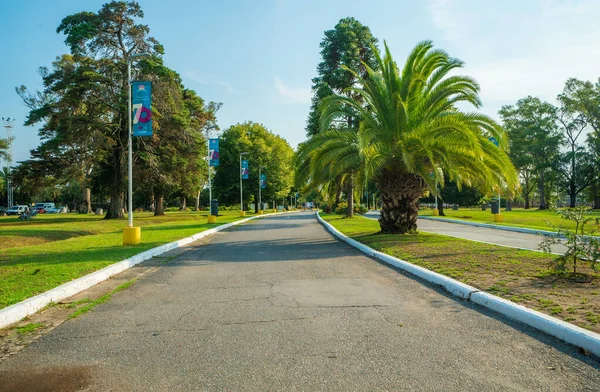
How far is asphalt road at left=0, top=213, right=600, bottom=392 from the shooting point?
3836 mm

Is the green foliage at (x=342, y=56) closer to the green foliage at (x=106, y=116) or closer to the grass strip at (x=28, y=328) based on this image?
the green foliage at (x=106, y=116)

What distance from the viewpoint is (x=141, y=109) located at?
1667cm

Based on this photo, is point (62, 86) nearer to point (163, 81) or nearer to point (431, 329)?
point (163, 81)

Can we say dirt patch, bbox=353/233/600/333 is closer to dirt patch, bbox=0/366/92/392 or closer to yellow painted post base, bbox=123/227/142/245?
dirt patch, bbox=0/366/92/392

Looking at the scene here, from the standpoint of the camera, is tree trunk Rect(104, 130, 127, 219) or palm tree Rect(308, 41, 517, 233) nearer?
palm tree Rect(308, 41, 517, 233)

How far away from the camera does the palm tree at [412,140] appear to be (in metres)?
15.8

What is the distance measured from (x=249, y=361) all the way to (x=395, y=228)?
46.6 feet

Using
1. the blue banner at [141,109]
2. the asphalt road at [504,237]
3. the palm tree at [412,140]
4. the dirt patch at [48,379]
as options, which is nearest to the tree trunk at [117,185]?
the blue banner at [141,109]

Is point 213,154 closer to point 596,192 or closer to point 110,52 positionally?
point 110,52

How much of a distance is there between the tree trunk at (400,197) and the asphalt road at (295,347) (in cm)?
992

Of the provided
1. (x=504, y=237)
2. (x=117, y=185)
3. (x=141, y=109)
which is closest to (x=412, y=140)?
(x=504, y=237)

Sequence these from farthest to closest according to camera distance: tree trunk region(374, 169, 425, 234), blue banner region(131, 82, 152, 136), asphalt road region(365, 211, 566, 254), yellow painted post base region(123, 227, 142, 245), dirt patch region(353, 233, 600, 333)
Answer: tree trunk region(374, 169, 425, 234)
blue banner region(131, 82, 152, 136)
yellow painted post base region(123, 227, 142, 245)
asphalt road region(365, 211, 566, 254)
dirt patch region(353, 233, 600, 333)

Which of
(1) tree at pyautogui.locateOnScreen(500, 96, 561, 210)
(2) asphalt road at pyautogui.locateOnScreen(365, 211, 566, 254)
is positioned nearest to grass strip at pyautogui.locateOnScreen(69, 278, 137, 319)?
(2) asphalt road at pyautogui.locateOnScreen(365, 211, 566, 254)

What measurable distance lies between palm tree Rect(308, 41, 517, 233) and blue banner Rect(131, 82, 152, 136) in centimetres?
616
